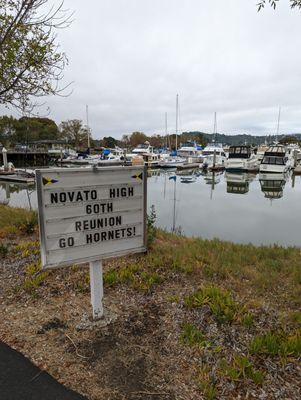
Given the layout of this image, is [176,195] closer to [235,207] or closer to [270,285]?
[235,207]

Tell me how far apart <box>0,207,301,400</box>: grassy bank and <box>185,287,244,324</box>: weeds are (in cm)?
1

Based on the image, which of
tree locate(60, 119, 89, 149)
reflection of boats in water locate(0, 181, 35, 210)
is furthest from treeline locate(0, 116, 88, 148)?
reflection of boats in water locate(0, 181, 35, 210)

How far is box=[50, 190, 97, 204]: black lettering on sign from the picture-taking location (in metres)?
2.98

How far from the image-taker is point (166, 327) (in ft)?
10.7

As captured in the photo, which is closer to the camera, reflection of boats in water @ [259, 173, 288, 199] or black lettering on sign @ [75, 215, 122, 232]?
black lettering on sign @ [75, 215, 122, 232]

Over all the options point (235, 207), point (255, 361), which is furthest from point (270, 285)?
point (235, 207)

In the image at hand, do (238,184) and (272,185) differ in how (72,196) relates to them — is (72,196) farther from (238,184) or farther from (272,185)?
(272,185)

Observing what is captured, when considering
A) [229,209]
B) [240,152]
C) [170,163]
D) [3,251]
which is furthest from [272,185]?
[3,251]

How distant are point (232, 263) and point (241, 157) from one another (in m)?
37.3

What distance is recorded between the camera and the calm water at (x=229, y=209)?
478 inches

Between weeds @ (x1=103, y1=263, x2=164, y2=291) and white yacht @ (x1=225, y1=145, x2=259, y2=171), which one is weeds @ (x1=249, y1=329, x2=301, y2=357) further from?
white yacht @ (x1=225, y1=145, x2=259, y2=171)

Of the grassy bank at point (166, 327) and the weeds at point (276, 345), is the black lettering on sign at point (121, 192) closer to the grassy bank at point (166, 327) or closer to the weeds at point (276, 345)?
the grassy bank at point (166, 327)

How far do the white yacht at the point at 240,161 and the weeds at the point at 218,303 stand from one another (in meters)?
37.5

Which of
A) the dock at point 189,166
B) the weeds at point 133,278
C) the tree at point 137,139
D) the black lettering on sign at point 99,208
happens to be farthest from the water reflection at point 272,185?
the tree at point 137,139
